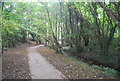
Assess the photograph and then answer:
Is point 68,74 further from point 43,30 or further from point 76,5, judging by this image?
point 43,30

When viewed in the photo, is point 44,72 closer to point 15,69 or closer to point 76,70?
point 15,69

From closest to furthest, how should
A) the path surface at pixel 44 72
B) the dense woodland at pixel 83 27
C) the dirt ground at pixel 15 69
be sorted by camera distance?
the dirt ground at pixel 15 69 → the path surface at pixel 44 72 → the dense woodland at pixel 83 27

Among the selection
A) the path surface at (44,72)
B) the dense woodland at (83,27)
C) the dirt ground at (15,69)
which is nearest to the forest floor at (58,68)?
the dirt ground at (15,69)

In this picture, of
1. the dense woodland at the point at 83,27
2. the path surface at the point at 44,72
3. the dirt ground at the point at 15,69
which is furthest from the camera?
the dense woodland at the point at 83,27

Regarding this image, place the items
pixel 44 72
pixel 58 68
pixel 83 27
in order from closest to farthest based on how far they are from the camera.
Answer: pixel 44 72, pixel 58 68, pixel 83 27

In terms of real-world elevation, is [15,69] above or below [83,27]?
below

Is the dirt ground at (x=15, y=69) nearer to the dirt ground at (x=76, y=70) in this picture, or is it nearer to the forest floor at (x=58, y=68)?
the forest floor at (x=58, y=68)

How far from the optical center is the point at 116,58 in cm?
866

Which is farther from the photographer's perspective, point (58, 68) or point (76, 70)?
point (58, 68)

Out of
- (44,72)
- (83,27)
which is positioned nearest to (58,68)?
(44,72)

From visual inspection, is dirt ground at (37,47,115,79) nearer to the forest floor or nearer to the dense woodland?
the forest floor

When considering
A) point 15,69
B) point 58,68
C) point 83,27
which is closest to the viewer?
point 15,69

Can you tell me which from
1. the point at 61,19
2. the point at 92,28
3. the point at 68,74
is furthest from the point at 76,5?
the point at 68,74

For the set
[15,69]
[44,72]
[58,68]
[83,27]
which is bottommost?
[58,68]
